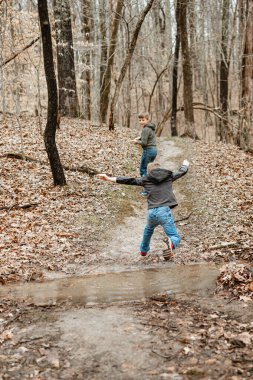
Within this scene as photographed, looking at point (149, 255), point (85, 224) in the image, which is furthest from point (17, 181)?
point (149, 255)

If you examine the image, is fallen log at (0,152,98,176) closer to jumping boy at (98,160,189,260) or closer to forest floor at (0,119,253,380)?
forest floor at (0,119,253,380)

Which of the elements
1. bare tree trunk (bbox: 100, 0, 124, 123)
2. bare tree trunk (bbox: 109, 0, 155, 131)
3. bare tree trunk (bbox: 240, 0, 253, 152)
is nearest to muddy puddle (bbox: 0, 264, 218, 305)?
bare tree trunk (bbox: 109, 0, 155, 131)

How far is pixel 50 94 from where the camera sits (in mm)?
10844

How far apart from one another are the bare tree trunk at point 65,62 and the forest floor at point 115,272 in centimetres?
560

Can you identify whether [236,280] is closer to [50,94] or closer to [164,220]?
[164,220]

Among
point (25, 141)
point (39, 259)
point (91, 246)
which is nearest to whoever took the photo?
point (39, 259)

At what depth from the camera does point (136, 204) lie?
11594mm

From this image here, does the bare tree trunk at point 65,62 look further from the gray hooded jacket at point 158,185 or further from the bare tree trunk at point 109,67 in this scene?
the gray hooded jacket at point 158,185

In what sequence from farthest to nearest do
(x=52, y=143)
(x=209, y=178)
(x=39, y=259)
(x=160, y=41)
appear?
(x=160, y=41) → (x=209, y=178) → (x=52, y=143) → (x=39, y=259)

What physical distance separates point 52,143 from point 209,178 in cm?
532

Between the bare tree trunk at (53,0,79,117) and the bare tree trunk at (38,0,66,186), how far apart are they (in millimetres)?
8836

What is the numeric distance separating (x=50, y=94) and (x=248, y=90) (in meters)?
11.2

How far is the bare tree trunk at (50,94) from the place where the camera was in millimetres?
10086

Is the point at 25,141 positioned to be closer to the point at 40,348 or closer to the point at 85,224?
the point at 85,224
